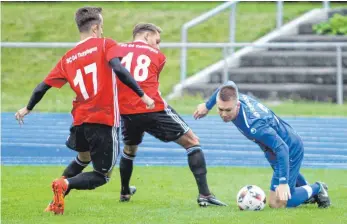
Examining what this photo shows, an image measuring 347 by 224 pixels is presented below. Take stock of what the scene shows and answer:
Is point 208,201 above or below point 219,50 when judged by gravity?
below

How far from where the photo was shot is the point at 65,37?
28109mm

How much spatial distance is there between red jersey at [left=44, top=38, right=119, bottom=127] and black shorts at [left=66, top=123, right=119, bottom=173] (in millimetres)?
69

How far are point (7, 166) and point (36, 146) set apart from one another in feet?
7.41

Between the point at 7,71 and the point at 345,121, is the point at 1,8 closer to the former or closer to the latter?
the point at 7,71

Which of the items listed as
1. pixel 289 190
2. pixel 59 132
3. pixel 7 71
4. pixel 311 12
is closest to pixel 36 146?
pixel 59 132

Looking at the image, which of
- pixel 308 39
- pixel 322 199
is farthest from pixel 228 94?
pixel 308 39

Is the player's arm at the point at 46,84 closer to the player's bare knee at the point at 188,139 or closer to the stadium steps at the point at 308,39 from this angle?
the player's bare knee at the point at 188,139

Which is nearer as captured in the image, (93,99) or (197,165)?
(93,99)

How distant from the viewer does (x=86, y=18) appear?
9336 millimetres

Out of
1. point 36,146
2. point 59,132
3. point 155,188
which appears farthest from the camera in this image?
point 59,132

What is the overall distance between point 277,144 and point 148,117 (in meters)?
1.41

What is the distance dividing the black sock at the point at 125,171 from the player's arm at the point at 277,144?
5.25ft

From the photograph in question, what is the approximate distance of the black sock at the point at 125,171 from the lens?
33.7ft

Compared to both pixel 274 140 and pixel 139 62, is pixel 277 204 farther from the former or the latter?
pixel 139 62
